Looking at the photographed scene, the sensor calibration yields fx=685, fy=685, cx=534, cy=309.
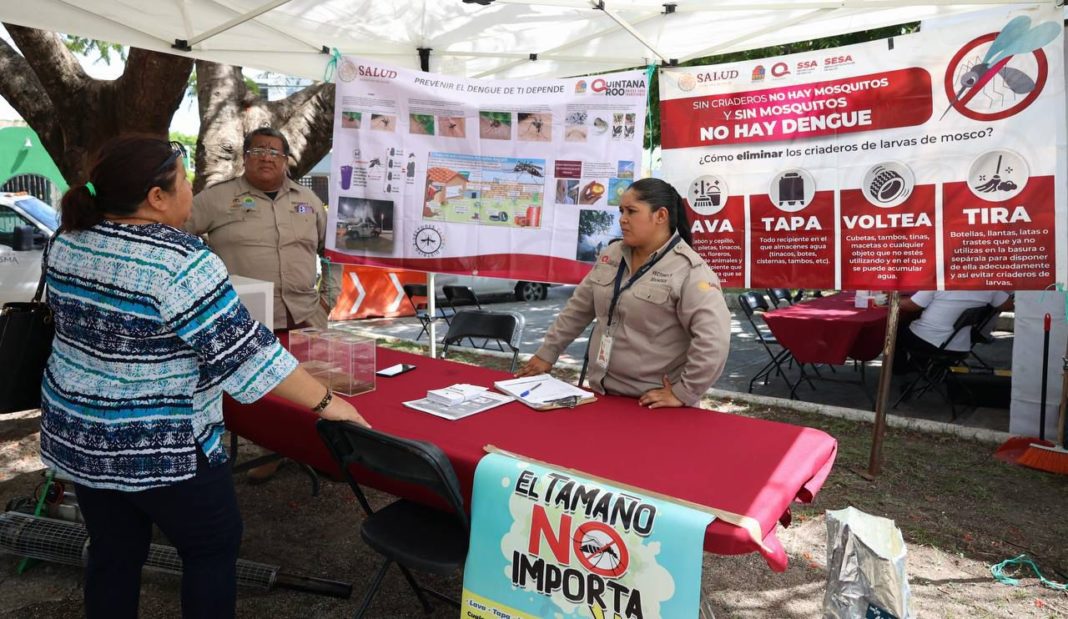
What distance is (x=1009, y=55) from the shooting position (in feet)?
10.1

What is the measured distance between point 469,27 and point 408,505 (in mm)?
3286

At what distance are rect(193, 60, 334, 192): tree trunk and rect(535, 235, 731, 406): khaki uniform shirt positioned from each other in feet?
11.2

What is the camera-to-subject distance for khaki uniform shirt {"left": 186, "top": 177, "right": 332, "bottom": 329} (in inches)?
134

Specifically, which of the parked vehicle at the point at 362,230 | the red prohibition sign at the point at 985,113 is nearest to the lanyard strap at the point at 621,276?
the red prohibition sign at the point at 985,113

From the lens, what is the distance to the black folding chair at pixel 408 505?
5.66ft

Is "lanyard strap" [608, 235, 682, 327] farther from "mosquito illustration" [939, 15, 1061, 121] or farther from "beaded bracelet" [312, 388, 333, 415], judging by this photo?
"mosquito illustration" [939, 15, 1061, 121]

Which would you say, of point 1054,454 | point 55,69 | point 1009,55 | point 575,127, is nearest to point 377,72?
point 575,127

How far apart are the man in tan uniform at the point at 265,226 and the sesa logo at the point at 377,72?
97cm

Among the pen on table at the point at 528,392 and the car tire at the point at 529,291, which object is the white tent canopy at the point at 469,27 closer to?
the pen on table at the point at 528,392

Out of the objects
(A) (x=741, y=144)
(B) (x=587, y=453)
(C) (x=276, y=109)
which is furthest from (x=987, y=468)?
(C) (x=276, y=109)

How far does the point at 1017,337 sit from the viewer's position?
4453 millimetres

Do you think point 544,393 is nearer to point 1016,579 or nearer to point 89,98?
point 1016,579

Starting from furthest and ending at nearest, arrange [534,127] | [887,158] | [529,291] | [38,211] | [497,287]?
[529,291]
[497,287]
[38,211]
[534,127]
[887,158]

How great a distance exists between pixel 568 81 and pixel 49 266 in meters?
2.95
